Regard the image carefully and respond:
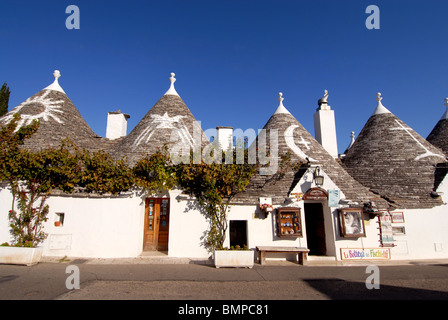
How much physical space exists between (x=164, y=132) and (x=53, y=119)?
6.45m

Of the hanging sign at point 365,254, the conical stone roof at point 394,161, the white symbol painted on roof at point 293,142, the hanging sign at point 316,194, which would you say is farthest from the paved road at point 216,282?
the white symbol painted on roof at point 293,142

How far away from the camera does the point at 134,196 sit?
864 cm

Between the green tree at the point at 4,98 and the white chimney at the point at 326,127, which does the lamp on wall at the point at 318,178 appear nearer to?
the white chimney at the point at 326,127

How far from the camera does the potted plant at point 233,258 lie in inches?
292

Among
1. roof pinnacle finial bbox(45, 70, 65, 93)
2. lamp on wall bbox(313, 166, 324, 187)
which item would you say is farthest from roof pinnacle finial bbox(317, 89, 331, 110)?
roof pinnacle finial bbox(45, 70, 65, 93)

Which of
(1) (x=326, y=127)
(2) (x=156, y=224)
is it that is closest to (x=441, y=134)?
(1) (x=326, y=127)

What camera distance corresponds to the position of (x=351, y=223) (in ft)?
28.5

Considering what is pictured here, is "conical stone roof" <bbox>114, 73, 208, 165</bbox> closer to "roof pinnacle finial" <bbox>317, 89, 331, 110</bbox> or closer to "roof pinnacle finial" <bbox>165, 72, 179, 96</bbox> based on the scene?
"roof pinnacle finial" <bbox>165, 72, 179, 96</bbox>

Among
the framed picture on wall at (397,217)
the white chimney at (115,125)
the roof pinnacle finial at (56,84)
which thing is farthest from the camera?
the roof pinnacle finial at (56,84)

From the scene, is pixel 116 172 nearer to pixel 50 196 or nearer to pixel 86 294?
pixel 50 196

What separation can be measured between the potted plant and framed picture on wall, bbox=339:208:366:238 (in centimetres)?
385

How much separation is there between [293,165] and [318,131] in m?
5.29

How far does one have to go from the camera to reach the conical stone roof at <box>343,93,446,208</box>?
9969mm

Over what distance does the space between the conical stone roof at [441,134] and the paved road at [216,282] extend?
9074 millimetres
